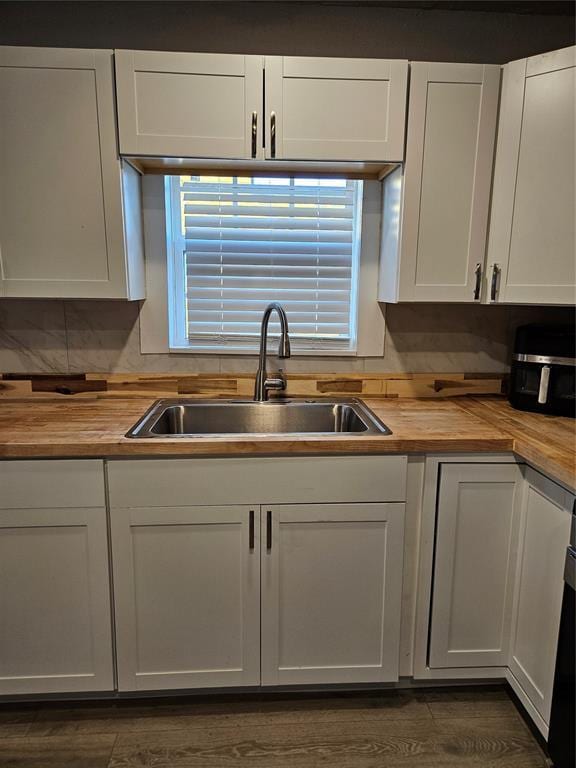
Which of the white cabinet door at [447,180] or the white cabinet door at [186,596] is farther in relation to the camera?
the white cabinet door at [447,180]

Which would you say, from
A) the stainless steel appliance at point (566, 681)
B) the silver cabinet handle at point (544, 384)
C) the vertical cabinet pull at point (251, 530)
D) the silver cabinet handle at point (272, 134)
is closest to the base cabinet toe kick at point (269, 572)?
the vertical cabinet pull at point (251, 530)

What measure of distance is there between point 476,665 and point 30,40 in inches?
109

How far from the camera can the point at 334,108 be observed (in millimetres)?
1673

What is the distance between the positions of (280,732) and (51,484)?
107 centimetres

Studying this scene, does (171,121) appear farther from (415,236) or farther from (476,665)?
(476,665)

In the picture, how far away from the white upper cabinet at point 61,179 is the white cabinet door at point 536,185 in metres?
1.33

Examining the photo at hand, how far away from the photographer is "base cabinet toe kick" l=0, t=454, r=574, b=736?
1.53 metres

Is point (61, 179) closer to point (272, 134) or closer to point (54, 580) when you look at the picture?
point (272, 134)

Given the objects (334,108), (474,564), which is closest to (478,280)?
(334,108)

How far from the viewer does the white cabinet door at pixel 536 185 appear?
5.33 ft

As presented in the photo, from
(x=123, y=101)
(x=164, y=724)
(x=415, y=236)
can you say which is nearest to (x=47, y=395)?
(x=123, y=101)

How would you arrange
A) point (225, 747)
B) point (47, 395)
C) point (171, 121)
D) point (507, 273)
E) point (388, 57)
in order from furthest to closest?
point (47, 395) < point (388, 57) < point (507, 273) < point (171, 121) < point (225, 747)

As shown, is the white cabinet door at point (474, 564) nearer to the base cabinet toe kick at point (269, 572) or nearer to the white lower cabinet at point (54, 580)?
the base cabinet toe kick at point (269, 572)

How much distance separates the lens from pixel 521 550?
63.4 inches
